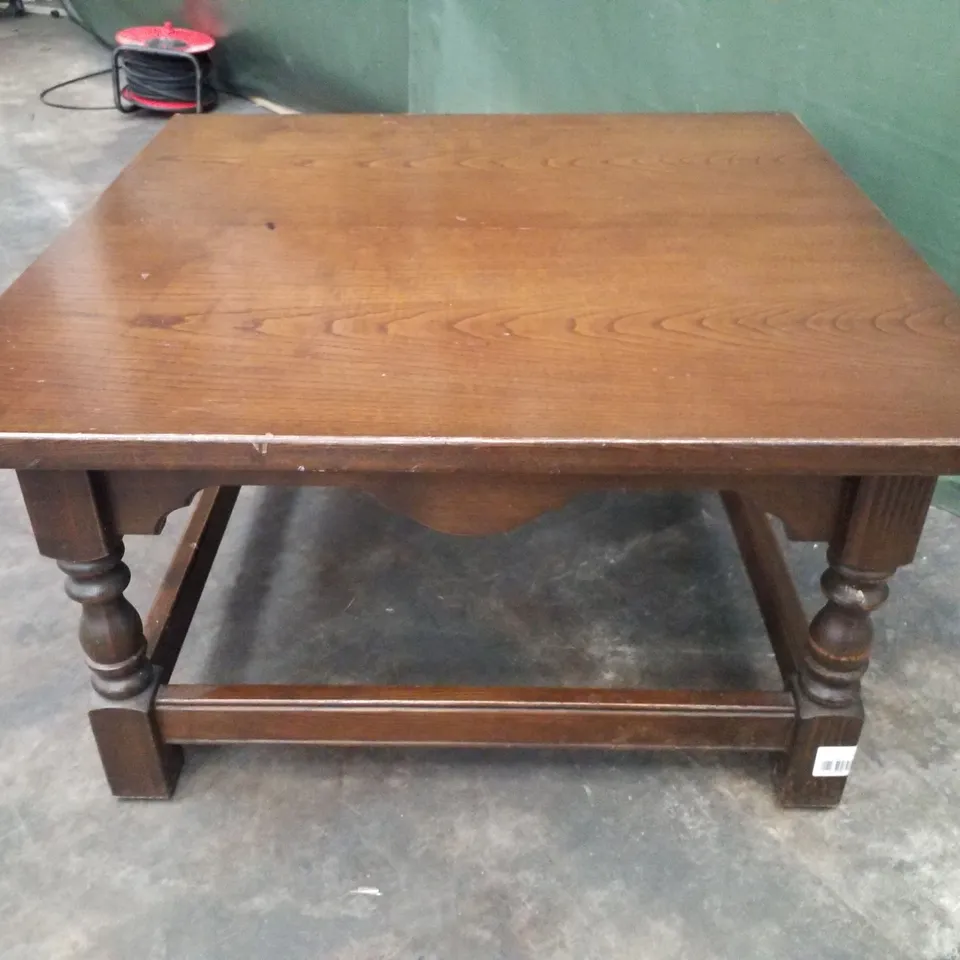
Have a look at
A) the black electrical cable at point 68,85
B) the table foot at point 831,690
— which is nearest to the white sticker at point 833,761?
the table foot at point 831,690

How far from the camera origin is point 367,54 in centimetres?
271

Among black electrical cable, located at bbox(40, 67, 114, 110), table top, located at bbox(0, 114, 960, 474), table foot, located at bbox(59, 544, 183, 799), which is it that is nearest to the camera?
table top, located at bbox(0, 114, 960, 474)

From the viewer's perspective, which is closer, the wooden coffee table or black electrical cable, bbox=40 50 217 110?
the wooden coffee table

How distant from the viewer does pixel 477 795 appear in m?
1.00

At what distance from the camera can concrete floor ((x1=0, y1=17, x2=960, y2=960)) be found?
0.88m

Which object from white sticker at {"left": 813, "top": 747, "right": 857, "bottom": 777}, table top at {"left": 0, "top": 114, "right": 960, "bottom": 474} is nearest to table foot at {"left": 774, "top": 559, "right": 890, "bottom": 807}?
white sticker at {"left": 813, "top": 747, "right": 857, "bottom": 777}

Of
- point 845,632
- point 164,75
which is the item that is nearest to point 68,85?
point 164,75

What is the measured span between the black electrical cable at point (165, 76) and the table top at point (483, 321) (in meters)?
2.18

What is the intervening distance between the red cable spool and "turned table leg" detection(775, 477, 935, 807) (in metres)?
2.90

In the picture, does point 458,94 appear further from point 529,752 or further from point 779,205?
point 529,752

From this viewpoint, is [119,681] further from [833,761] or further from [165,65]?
[165,65]

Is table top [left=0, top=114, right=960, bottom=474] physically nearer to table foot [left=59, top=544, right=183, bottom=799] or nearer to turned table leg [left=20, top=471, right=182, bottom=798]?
turned table leg [left=20, top=471, right=182, bottom=798]

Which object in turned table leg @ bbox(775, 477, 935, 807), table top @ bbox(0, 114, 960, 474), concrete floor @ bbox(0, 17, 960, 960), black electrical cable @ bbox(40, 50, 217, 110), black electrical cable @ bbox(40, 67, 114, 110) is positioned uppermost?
table top @ bbox(0, 114, 960, 474)

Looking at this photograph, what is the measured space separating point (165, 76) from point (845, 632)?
3.04m
